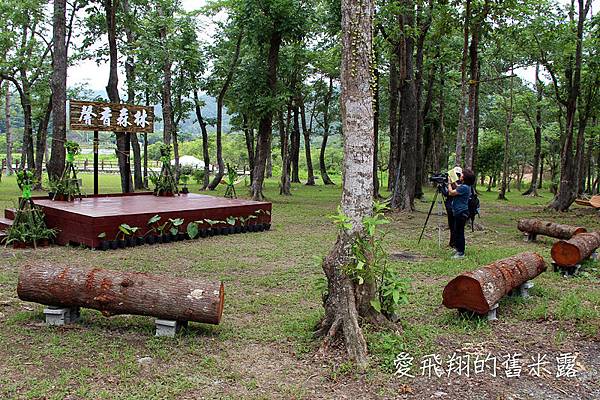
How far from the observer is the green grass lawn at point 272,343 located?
389 centimetres

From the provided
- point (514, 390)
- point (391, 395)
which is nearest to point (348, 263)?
point (391, 395)

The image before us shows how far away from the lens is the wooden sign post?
12.9 meters

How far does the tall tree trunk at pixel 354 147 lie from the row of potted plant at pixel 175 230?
563 centimetres

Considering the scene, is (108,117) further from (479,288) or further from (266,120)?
(479,288)

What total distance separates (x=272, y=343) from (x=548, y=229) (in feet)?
23.1

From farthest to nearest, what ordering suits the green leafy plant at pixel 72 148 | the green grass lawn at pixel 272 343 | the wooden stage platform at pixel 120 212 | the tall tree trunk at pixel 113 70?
the tall tree trunk at pixel 113 70
the green leafy plant at pixel 72 148
the wooden stage platform at pixel 120 212
the green grass lawn at pixel 272 343

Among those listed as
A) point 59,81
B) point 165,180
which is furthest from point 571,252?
point 59,81

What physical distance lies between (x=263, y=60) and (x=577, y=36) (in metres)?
9.57

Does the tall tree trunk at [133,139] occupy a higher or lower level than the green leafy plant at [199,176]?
higher

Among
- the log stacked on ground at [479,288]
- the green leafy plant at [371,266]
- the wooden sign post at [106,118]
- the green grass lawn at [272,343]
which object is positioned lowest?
the green grass lawn at [272,343]

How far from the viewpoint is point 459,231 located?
340 inches

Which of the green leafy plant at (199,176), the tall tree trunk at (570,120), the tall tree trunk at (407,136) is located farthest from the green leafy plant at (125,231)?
the green leafy plant at (199,176)

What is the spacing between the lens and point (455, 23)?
459 inches

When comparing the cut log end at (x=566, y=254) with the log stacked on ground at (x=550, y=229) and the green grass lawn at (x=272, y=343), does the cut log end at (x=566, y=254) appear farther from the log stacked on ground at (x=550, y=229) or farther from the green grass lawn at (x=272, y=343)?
the log stacked on ground at (x=550, y=229)
